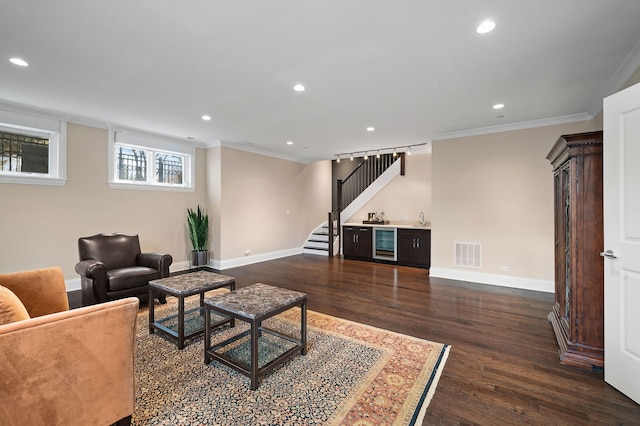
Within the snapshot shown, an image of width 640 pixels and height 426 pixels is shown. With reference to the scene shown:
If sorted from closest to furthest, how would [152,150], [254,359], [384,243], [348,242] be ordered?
[254,359] < [152,150] < [384,243] < [348,242]

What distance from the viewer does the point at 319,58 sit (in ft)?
8.50

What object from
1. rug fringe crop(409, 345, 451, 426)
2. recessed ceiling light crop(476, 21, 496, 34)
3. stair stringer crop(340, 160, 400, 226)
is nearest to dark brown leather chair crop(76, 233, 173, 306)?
rug fringe crop(409, 345, 451, 426)

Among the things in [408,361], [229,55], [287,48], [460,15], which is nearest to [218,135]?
[229,55]

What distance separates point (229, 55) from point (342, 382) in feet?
9.37

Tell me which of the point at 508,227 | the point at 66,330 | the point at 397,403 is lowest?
the point at 397,403

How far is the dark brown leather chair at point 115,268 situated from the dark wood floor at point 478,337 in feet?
4.87

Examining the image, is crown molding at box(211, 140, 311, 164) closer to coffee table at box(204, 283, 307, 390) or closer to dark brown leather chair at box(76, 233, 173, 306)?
dark brown leather chair at box(76, 233, 173, 306)

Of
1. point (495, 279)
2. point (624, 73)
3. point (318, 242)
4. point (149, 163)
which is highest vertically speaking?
point (624, 73)

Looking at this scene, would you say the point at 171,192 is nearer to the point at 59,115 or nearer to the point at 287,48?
the point at 59,115

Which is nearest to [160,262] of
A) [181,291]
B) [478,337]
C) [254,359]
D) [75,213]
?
[181,291]

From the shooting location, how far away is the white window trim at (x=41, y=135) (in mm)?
3797

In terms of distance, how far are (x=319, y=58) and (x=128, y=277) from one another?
3269mm

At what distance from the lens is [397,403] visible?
1851mm

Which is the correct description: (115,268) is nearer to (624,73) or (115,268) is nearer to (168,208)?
(168,208)
